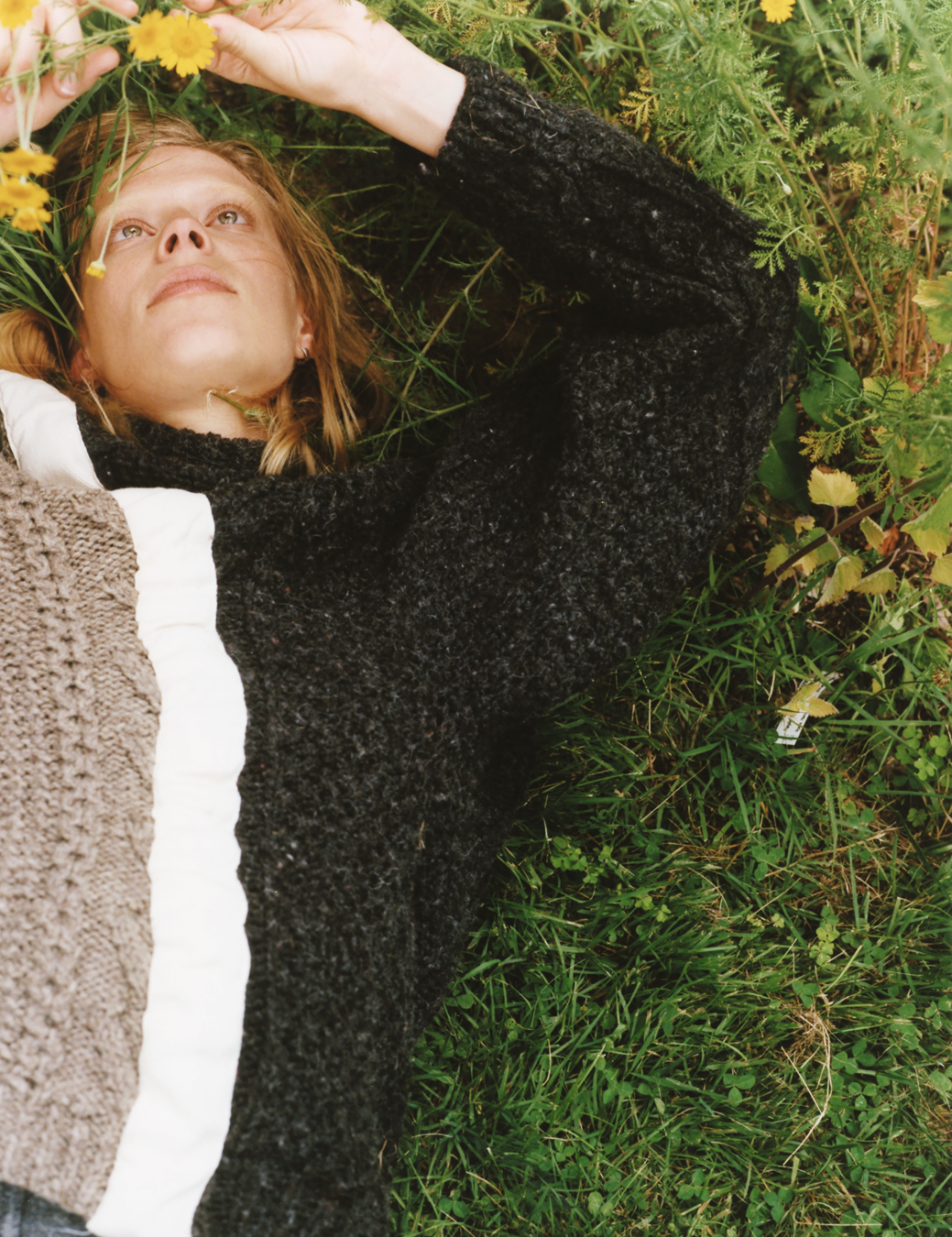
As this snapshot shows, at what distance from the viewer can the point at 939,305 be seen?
123cm

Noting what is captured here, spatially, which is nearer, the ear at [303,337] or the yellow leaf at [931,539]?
the yellow leaf at [931,539]

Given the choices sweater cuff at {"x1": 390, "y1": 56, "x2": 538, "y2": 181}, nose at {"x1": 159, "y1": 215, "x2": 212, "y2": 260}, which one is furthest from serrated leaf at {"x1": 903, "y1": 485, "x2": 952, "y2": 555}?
nose at {"x1": 159, "y1": 215, "x2": 212, "y2": 260}

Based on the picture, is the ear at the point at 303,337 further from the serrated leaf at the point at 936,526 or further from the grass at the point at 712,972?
the serrated leaf at the point at 936,526

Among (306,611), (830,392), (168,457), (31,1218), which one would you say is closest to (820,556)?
(830,392)

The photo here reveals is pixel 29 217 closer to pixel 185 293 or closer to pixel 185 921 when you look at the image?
pixel 185 293

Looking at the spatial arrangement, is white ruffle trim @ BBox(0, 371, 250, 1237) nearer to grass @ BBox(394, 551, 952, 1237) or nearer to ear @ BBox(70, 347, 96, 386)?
ear @ BBox(70, 347, 96, 386)

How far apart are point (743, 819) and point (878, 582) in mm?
497

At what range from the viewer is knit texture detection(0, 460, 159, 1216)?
3.35 feet

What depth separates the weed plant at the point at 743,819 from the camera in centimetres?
152

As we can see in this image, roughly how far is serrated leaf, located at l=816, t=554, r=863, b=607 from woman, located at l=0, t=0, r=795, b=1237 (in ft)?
0.95

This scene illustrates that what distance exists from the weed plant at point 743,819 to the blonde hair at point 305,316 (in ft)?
0.25

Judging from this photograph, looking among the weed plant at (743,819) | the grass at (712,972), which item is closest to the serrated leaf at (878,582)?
the weed plant at (743,819)

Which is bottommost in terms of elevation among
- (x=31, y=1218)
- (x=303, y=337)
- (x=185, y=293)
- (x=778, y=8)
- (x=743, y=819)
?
(x=31, y=1218)

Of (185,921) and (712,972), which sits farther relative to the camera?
(712,972)
